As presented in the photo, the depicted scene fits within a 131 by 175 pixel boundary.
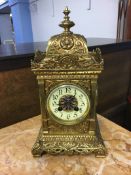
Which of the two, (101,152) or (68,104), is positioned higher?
(68,104)

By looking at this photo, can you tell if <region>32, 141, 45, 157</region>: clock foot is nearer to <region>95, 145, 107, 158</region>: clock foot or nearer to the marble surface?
the marble surface

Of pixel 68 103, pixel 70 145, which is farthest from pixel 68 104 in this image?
pixel 70 145

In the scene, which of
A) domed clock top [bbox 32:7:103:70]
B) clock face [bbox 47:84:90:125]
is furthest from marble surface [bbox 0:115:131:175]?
domed clock top [bbox 32:7:103:70]

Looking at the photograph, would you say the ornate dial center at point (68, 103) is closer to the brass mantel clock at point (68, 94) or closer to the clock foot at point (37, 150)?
the brass mantel clock at point (68, 94)

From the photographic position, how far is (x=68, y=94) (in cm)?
54

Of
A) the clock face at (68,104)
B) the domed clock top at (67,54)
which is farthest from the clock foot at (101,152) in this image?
the domed clock top at (67,54)

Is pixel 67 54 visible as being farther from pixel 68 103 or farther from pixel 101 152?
pixel 101 152

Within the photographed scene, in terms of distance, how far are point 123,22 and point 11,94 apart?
109 cm

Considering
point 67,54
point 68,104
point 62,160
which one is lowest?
point 62,160

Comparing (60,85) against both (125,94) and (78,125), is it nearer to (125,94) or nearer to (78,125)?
(78,125)

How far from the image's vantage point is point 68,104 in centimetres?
55

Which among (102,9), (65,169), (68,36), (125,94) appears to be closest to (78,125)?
(65,169)

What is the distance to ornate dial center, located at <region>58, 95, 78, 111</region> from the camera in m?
0.54

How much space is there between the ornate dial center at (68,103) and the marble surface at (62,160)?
0.16 metres
